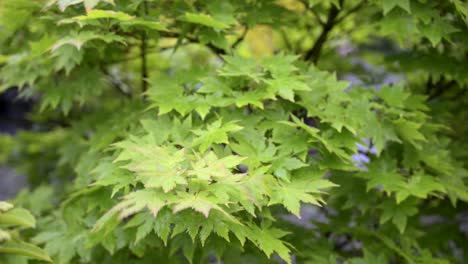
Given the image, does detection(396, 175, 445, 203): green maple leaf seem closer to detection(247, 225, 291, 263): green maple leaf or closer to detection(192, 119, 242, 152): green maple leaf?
detection(247, 225, 291, 263): green maple leaf

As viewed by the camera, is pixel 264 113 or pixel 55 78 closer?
pixel 264 113

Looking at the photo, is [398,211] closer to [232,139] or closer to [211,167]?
[232,139]

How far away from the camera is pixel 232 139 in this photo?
1.82 meters

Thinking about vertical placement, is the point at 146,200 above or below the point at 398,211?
above

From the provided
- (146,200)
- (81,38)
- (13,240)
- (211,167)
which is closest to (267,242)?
(211,167)

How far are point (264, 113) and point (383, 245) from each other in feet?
2.71

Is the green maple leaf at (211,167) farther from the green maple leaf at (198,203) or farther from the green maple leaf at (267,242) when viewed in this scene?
the green maple leaf at (267,242)

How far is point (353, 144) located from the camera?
1841mm

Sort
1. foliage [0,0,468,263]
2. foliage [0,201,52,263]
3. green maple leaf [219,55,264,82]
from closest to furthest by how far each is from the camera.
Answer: foliage [0,201,52,263], foliage [0,0,468,263], green maple leaf [219,55,264,82]

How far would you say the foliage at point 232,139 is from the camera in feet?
5.03

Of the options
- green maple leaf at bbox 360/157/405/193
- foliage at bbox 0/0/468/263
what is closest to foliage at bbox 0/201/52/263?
foliage at bbox 0/0/468/263

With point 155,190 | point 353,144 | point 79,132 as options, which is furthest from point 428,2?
point 79,132

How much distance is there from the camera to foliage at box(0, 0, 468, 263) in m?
1.53

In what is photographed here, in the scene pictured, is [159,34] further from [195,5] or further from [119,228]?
[119,228]
